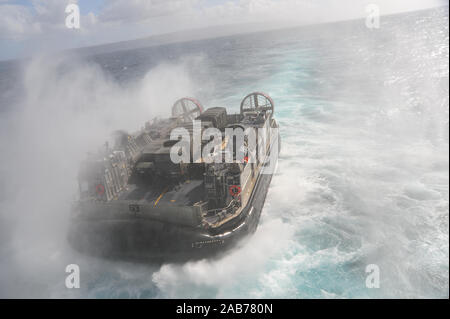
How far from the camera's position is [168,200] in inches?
526

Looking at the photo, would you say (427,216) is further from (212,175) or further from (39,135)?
(39,135)

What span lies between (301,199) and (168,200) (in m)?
7.57

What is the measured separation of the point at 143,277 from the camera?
11.9 meters

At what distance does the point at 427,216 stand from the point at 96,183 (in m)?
14.8

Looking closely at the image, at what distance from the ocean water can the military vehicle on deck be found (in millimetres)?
792

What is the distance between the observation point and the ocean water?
11.7 m

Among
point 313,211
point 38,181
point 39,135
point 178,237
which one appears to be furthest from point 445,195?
point 39,135

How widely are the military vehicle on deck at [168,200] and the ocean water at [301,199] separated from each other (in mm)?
792

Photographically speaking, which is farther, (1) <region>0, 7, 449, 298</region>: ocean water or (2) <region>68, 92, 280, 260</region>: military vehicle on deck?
(2) <region>68, 92, 280, 260</region>: military vehicle on deck

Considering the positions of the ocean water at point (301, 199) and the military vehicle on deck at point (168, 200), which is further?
the military vehicle on deck at point (168, 200)

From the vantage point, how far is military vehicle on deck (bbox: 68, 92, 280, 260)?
12008 millimetres

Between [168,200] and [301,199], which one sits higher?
[168,200]

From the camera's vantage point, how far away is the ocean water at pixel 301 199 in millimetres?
11727
